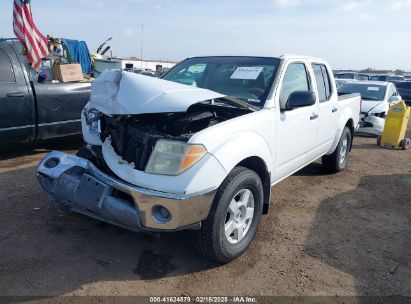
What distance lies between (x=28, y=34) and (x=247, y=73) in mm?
4628

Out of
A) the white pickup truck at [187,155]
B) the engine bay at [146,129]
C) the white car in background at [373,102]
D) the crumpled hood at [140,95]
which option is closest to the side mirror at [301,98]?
the white pickup truck at [187,155]

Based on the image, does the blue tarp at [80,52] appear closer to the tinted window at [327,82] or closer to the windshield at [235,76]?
the windshield at [235,76]

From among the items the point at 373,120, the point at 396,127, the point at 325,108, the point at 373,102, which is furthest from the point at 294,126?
the point at 373,102

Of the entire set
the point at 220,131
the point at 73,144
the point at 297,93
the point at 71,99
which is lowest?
the point at 73,144

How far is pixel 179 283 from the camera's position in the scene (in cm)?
302

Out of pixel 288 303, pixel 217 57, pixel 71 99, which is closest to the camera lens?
pixel 288 303

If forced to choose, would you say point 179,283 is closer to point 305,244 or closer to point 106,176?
point 106,176

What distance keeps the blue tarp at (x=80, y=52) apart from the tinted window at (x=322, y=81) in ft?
29.3

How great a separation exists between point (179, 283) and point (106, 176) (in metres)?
1.03

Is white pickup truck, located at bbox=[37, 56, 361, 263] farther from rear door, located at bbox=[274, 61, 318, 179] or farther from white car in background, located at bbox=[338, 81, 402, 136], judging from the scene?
white car in background, located at bbox=[338, 81, 402, 136]

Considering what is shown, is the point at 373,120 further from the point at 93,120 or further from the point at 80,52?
the point at 80,52

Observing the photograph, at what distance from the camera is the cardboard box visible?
644cm

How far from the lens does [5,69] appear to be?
5.65 metres

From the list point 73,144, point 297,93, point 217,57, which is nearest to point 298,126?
point 297,93
